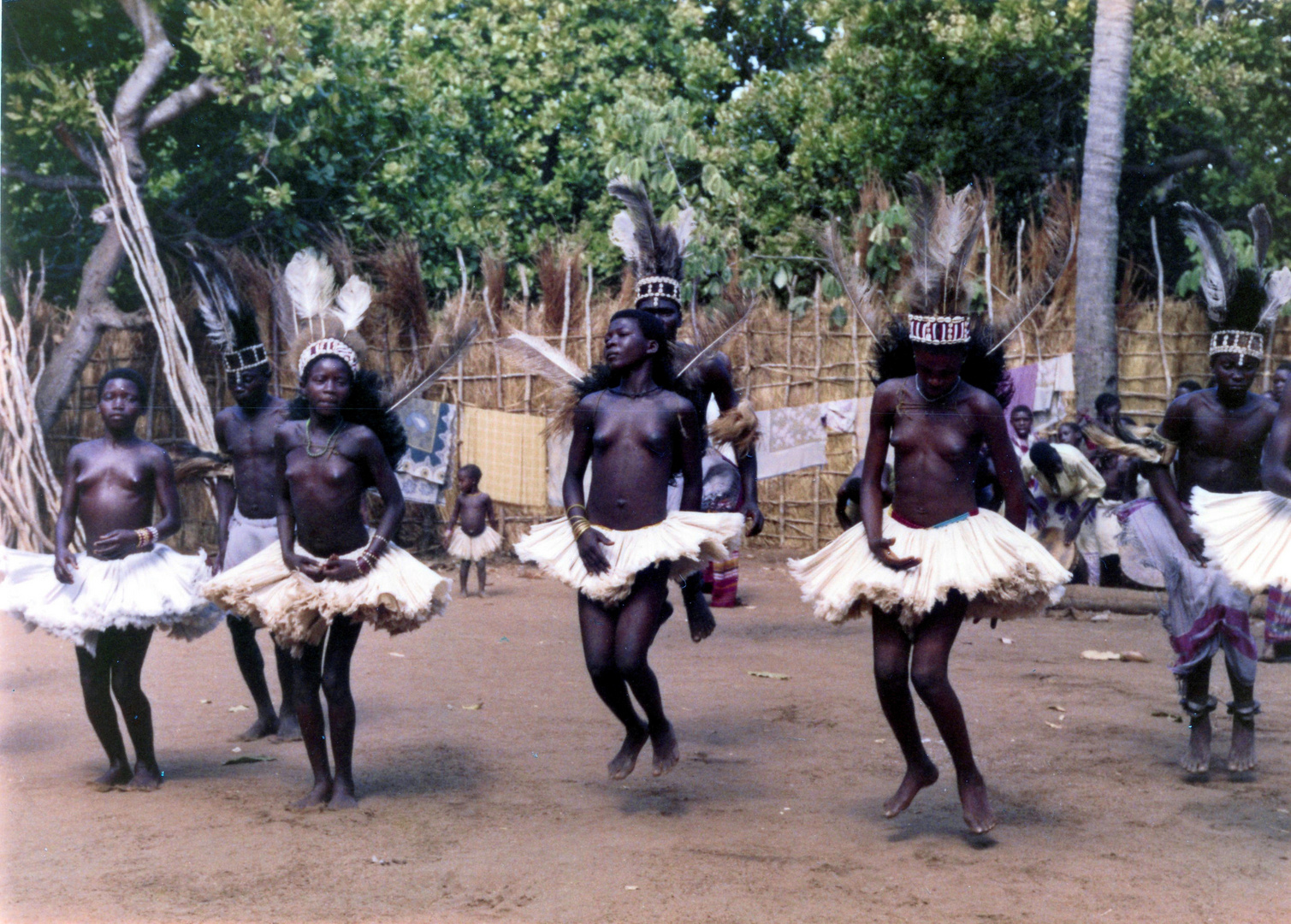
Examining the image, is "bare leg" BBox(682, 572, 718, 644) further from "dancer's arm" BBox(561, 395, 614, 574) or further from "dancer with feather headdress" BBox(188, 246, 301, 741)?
"dancer with feather headdress" BBox(188, 246, 301, 741)

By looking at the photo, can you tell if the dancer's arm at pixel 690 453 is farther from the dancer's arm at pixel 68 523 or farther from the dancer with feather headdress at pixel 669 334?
the dancer's arm at pixel 68 523

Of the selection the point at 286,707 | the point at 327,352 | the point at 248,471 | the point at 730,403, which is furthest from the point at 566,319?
the point at 327,352

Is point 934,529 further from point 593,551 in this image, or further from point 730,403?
point 730,403

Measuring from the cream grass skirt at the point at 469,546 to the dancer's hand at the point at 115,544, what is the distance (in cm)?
572

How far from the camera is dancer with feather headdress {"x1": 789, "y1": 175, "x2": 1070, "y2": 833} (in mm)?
4090

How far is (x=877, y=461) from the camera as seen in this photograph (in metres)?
4.37

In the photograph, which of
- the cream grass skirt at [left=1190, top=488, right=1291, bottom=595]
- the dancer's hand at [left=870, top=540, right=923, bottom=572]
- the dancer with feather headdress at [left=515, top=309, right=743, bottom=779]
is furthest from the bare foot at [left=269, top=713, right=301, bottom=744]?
the cream grass skirt at [left=1190, top=488, right=1291, bottom=595]

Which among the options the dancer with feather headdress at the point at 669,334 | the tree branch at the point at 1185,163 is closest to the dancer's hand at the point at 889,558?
the dancer with feather headdress at the point at 669,334

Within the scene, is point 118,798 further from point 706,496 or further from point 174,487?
point 706,496

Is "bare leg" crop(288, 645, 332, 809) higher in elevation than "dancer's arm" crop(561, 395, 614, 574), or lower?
lower

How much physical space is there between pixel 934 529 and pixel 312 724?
2.23 m

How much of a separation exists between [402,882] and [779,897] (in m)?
1.05

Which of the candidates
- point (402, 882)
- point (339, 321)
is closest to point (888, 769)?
point (402, 882)

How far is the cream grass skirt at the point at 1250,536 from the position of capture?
4301mm
